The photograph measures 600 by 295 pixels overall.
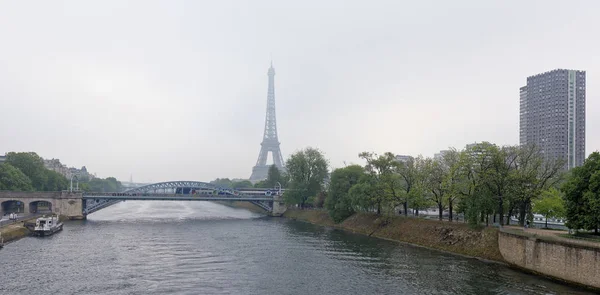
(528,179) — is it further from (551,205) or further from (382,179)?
(382,179)

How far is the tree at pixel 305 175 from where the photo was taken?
9856 cm

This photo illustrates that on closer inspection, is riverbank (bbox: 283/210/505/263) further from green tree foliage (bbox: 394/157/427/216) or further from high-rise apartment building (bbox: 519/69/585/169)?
high-rise apartment building (bbox: 519/69/585/169)

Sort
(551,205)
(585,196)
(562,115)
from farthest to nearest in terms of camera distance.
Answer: (562,115) → (551,205) → (585,196)

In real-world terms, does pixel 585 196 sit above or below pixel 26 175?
above

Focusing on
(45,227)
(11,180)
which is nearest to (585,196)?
(45,227)

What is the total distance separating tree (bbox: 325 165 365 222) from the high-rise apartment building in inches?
3159

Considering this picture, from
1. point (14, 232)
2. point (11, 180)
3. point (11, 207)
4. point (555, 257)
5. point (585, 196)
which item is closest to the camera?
point (555, 257)

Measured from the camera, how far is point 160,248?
165 ft

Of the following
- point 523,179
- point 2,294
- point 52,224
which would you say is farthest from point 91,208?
point 523,179

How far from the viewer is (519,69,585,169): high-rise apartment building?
133000mm

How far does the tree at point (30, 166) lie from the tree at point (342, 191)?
83.8 m

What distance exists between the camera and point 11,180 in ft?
313

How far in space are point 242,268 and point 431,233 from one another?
90.3ft

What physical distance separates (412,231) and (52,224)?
5440 centimetres
